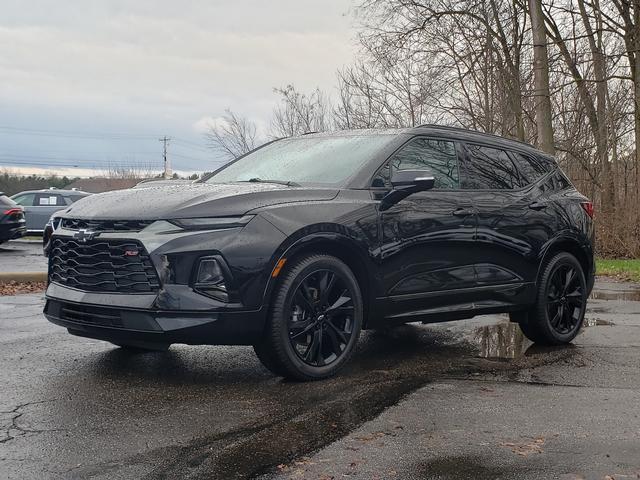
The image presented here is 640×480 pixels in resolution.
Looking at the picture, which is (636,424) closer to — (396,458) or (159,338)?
(396,458)

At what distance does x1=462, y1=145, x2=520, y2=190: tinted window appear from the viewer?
610cm

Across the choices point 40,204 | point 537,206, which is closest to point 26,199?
point 40,204

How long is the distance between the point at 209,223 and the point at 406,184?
1.45 m

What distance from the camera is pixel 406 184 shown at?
518 cm

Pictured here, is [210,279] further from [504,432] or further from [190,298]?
[504,432]

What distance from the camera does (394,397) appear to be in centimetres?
449

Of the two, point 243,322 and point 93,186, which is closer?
point 243,322

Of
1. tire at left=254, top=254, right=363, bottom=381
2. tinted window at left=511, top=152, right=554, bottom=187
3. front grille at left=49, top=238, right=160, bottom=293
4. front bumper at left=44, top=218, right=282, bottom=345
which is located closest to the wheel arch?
tinted window at left=511, top=152, right=554, bottom=187

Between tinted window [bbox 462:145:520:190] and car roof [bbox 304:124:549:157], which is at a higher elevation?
car roof [bbox 304:124:549:157]

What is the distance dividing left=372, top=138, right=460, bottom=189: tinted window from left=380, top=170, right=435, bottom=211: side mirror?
0.17 metres

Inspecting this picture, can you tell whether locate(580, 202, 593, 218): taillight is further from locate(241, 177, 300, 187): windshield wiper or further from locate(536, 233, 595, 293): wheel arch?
locate(241, 177, 300, 187): windshield wiper

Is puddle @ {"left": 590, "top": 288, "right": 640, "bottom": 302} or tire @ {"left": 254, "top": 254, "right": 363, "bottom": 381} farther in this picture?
puddle @ {"left": 590, "top": 288, "right": 640, "bottom": 302}

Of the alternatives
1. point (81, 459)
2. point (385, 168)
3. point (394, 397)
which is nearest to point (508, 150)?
point (385, 168)

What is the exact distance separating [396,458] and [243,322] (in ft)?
4.80
